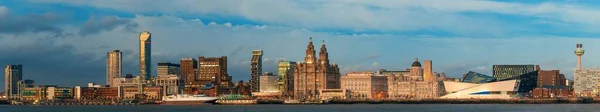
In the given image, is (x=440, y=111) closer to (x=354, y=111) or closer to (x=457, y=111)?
(x=457, y=111)

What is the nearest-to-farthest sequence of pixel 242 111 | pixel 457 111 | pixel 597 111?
pixel 597 111 → pixel 457 111 → pixel 242 111

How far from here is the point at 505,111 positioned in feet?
479

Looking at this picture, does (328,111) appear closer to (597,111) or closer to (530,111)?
(530,111)

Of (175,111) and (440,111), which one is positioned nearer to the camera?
(440,111)

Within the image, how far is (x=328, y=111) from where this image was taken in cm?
15425

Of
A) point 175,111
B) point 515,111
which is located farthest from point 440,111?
point 175,111

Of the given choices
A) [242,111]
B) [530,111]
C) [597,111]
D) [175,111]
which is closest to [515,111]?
[530,111]

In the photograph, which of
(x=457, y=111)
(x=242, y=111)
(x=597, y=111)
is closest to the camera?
(x=597, y=111)

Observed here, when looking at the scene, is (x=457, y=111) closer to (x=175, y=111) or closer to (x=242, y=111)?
(x=242, y=111)

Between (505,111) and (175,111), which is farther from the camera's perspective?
(175,111)

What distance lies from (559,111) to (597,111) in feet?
19.8

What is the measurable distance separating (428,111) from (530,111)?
52.5ft

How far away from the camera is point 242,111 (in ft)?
530

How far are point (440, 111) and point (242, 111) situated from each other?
31.8 meters
